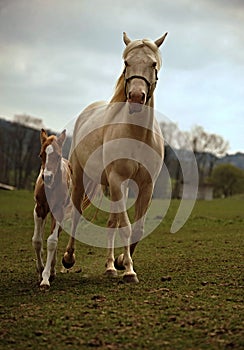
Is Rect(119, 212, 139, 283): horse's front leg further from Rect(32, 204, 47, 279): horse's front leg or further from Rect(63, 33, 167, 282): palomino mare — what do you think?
Rect(32, 204, 47, 279): horse's front leg

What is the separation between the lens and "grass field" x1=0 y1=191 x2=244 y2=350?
433cm

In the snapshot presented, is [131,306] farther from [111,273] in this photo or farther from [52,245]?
[111,273]

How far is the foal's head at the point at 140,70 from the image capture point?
6551 millimetres

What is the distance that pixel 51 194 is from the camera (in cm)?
687

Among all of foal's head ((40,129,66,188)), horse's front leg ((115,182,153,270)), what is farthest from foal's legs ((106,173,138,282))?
foal's head ((40,129,66,188))

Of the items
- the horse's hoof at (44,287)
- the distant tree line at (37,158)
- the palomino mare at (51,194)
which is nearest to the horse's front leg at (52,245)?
the palomino mare at (51,194)

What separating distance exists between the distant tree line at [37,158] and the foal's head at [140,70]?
4993 centimetres

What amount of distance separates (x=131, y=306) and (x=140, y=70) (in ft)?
9.77

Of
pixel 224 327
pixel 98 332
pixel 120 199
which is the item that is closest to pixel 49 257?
pixel 120 199

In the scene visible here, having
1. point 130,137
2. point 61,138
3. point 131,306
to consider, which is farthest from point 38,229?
point 131,306

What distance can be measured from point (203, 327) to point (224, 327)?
7.3 inches

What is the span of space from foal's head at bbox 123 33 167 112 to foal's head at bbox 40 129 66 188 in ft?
3.35

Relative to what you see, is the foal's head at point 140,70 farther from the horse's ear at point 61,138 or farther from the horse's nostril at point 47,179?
the horse's nostril at point 47,179

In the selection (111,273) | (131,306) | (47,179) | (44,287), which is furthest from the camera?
(111,273)
